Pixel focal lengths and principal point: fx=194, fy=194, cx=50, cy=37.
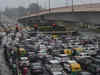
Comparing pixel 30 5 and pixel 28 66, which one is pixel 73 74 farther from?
pixel 30 5

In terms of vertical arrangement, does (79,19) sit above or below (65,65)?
above

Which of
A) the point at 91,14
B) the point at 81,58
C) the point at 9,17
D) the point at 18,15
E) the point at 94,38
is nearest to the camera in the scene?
the point at 81,58

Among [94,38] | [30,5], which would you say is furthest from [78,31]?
[30,5]

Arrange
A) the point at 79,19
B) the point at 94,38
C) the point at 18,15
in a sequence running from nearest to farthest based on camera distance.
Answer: the point at 79,19, the point at 94,38, the point at 18,15

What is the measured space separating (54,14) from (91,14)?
7073 mm

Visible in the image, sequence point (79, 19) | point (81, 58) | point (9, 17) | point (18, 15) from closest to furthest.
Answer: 1. point (81, 58)
2. point (79, 19)
3. point (9, 17)
4. point (18, 15)

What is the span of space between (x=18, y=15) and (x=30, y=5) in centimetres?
411

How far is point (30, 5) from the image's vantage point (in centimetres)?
4388

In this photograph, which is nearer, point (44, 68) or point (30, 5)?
point (44, 68)

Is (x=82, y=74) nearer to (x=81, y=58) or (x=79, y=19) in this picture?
(x=81, y=58)

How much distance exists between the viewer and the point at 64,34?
21375 mm

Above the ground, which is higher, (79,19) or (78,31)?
(79,19)

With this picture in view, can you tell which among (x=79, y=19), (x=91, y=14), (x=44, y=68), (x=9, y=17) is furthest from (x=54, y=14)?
(x=9, y=17)

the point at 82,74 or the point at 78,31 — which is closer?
the point at 82,74
